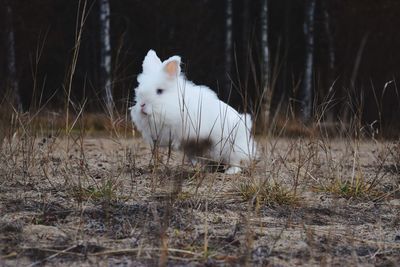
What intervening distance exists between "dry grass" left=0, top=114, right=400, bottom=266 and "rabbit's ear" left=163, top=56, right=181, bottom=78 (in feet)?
2.65

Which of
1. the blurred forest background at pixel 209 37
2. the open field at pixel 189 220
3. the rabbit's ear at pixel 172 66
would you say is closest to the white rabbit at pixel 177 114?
the rabbit's ear at pixel 172 66

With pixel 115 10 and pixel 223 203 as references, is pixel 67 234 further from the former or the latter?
pixel 115 10

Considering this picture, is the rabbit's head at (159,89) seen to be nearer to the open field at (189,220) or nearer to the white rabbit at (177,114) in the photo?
the white rabbit at (177,114)

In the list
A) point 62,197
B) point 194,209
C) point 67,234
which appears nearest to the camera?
point 67,234

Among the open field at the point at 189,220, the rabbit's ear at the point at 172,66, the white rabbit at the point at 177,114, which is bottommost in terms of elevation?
the open field at the point at 189,220

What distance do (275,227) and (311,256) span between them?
0.75m

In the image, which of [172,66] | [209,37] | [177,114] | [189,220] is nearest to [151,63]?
[172,66]

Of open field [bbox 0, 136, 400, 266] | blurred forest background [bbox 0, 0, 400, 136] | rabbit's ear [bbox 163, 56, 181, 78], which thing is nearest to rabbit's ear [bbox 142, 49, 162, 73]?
rabbit's ear [bbox 163, 56, 181, 78]

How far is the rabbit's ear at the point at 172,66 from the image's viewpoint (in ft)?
17.0

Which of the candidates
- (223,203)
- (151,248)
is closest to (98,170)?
(223,203)

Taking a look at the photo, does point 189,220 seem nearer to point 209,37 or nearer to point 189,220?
point 189,220

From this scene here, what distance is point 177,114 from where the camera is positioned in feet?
16.8

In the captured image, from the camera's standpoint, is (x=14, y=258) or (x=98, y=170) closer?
(x=14, y=258)

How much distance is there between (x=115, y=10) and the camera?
68.3 feet
